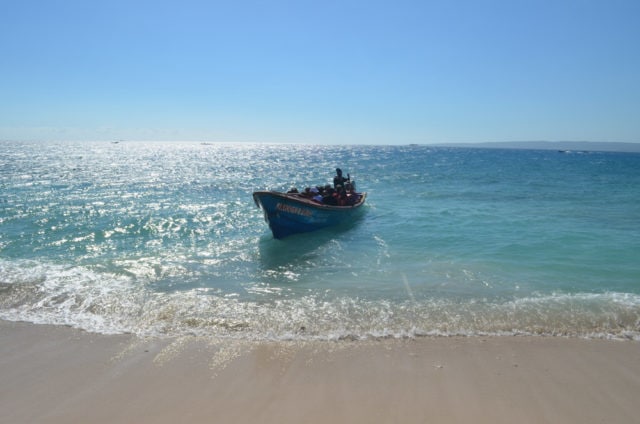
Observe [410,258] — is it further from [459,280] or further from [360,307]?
[360,307]

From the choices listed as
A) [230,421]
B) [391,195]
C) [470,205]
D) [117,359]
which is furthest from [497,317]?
[391,195]

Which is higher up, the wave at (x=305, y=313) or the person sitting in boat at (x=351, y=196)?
the person sitting in boat at (x=351, y=196)

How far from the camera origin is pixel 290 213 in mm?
14523

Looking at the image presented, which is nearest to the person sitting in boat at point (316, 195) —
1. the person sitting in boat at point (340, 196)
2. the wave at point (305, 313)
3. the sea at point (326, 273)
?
the person sitting in boat at point (340, 196)

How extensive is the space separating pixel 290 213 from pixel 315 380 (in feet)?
31.0

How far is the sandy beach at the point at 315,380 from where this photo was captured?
468 cm

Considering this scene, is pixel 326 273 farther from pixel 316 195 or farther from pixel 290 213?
pixel 316 195

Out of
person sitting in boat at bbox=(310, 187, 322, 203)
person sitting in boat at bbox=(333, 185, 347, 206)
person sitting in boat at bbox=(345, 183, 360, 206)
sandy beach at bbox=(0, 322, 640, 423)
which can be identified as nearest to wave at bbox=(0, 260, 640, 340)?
sandy beach at bbox=(0, 322, 640, 423)

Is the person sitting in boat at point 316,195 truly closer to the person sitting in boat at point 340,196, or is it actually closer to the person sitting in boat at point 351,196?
the person sitting in boat at point 340,196

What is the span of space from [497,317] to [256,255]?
23.2 ft

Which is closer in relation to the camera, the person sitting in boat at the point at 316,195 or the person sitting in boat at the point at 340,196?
the person sitting in boat at the point at 316,195

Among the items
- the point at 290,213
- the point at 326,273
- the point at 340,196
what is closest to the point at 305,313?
the point at 326,273

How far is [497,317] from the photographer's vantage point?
7.39 meters

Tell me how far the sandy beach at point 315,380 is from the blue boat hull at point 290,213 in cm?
805
